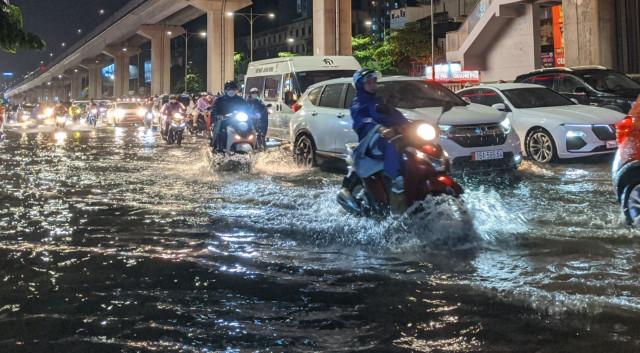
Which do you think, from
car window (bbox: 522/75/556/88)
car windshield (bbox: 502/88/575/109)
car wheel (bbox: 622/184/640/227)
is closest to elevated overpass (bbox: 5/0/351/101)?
car window (bbox: 522/75/556/88)

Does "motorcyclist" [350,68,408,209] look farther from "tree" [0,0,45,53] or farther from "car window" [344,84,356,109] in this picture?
"tree" [0,0,45,53]

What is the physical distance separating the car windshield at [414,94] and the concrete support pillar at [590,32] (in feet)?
63.7

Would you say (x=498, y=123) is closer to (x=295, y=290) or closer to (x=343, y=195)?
(x=343, y=195)

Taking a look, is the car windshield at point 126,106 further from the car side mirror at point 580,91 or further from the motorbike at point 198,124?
the car side mirror at point 580,91

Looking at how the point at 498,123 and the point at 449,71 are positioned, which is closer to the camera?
the point at 498,123

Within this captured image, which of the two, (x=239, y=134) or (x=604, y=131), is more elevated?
(x=239, y=134)

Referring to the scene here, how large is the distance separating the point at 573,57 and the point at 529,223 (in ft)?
78.4

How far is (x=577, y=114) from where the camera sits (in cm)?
1245

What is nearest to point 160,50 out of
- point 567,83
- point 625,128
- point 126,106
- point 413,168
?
point 126,106

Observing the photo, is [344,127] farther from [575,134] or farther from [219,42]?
[219,42]

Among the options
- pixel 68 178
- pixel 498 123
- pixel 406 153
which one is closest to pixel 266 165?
pixel 68 178

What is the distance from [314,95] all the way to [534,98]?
15.1ft

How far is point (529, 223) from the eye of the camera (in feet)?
22.5

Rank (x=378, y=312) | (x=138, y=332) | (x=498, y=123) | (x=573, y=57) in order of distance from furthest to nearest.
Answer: (x=573, y=57) → (x=498, y=123) → (x=378, y=312) → (x=138, y=332)
